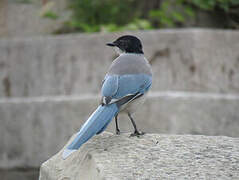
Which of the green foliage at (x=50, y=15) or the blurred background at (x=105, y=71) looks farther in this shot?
the green foliage at (x=50, y=15)

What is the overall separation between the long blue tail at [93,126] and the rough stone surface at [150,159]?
0.13m

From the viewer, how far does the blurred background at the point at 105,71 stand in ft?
18.4

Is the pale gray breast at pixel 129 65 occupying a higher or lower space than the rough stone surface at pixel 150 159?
higher

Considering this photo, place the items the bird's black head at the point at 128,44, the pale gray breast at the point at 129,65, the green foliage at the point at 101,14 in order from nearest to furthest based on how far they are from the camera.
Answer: the pale gray breast at the point at 129,65, the bird's black head at the point at 128,44, the green foliage at the point at 101,14

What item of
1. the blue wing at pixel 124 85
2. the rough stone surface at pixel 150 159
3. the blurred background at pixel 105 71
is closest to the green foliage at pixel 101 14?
the blurred background at pixel 105 71

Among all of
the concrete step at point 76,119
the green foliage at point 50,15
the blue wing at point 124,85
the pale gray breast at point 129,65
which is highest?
the green foliage at point 50,15

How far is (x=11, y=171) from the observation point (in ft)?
19.8

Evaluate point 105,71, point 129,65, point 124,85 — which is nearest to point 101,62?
point 105,71

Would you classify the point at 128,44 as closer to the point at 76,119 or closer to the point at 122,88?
the point at 122,88

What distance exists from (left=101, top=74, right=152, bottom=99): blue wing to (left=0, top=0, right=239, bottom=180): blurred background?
2501mm

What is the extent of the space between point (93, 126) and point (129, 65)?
618 millimetres

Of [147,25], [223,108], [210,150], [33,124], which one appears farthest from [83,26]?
[210,150]

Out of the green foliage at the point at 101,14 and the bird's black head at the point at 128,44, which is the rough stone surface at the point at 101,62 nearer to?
the green foliage at the point at 101,14

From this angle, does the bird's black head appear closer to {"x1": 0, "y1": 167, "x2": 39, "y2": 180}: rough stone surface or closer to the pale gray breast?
the pale gray breast
